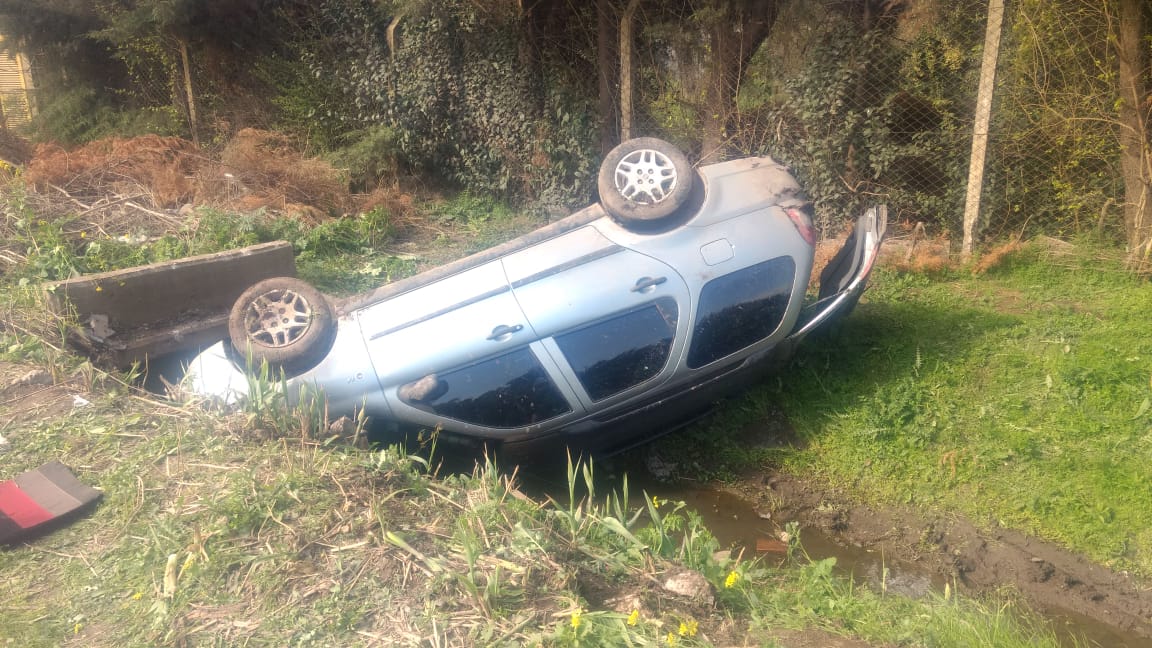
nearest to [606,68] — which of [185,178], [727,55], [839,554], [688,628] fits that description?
[727,55]

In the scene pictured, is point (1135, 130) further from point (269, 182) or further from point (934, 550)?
point (269, 182)

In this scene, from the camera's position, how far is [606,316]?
15.4ft

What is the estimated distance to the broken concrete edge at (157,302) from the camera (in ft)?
17.6

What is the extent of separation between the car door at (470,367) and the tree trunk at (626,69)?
4.92 metres

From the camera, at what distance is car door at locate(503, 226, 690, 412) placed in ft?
15.3

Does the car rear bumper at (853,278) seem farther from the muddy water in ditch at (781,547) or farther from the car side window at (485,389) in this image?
the car side window at (485,389)

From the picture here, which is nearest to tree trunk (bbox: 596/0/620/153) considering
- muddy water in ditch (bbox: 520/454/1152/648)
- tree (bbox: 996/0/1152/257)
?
tree (bbox: 996/0/1152/257)

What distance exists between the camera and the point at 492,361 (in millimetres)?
4637

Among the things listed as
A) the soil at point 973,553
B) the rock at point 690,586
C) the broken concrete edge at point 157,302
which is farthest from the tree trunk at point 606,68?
the rock at point 690,586

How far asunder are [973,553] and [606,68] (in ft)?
22.1

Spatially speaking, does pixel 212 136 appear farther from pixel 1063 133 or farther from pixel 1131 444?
pixel 1131 444

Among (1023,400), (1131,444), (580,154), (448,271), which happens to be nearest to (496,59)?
(580,154)

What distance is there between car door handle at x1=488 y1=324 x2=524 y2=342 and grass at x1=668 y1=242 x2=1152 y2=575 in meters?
1.91

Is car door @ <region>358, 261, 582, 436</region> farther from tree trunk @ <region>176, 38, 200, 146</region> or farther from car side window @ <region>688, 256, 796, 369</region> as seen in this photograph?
tree trunk @ <region>176, 38, 200, 146</region>
